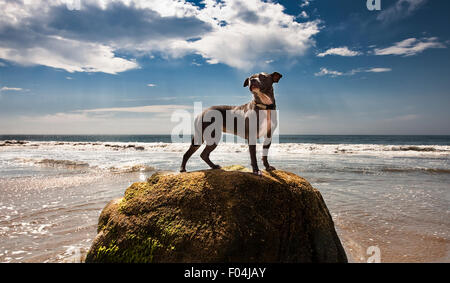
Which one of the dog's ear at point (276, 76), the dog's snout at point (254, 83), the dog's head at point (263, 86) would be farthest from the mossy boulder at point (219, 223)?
the dog's ear at point (276, 76)

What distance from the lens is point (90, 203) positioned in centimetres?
705

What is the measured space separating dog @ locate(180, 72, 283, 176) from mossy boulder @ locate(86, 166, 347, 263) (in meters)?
0.50

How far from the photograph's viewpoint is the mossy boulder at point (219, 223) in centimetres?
294

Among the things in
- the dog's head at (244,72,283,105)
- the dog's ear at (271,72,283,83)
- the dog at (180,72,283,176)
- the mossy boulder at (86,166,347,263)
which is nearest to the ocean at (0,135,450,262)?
the mossy boulder at (86,166,347,263)

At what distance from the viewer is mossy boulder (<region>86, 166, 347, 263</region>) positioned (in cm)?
294

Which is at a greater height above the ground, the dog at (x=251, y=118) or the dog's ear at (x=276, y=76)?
the dog's ear at (x=276, y=76)

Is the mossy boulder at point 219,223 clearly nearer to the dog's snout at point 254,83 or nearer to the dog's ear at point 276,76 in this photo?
the dog's snout at point 254,83

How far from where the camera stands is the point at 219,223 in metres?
3.00

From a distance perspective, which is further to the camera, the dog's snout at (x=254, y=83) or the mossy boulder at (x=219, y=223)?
the dog's snout at (x=254, y=83)

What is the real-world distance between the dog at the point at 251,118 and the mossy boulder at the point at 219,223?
0.50 metres

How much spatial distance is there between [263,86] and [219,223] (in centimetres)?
195

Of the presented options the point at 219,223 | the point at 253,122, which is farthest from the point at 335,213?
the point at 219,223

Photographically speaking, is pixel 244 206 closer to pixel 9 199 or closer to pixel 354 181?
pixel 9 199
